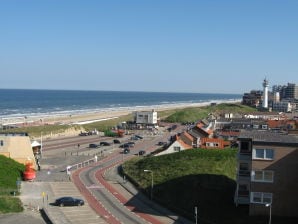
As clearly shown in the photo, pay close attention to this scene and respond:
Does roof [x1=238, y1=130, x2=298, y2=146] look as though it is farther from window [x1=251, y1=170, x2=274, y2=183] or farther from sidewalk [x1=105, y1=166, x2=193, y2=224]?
sidewalk [x1=105, y1=166, x2=193, y2=224]

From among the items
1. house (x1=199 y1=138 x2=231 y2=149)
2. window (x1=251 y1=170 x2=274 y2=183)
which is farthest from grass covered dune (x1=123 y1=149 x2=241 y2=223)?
house (x1=199 y1=138 x2=231 y2=149)

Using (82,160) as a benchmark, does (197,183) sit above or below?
above

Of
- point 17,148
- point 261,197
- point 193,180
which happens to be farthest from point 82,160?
point 261,197

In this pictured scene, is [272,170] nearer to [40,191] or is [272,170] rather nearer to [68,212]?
[68,212]

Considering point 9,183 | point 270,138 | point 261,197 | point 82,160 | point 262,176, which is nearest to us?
point 262,176

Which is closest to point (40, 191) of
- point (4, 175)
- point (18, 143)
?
point (4, 175)

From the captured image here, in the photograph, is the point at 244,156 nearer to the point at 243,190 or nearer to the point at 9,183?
the point at 243,190
